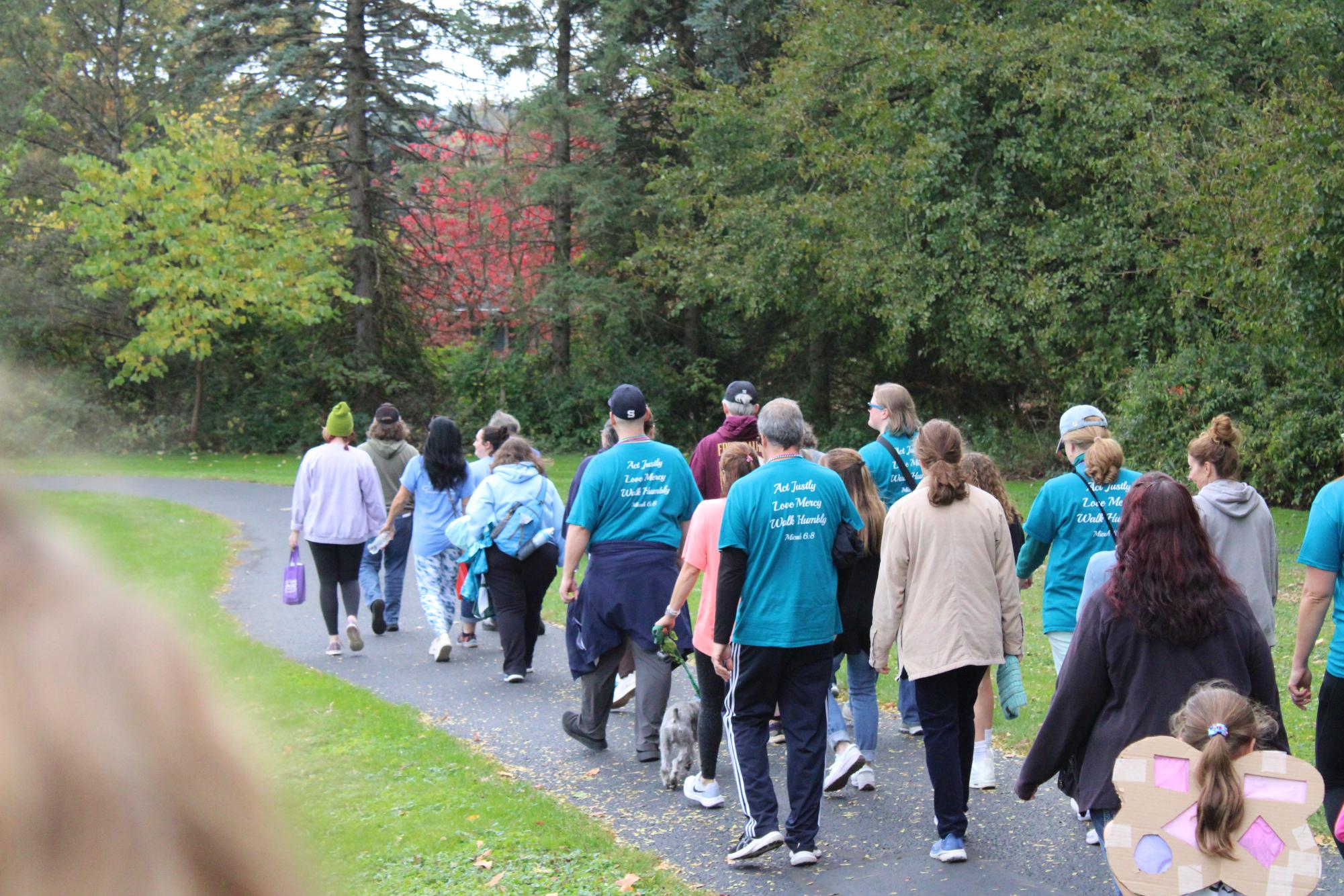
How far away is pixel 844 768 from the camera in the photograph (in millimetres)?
6516

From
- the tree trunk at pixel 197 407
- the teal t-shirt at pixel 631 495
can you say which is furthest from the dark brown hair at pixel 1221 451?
the tree trunk at pixel 197 407

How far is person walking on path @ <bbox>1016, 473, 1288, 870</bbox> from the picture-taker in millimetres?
4191

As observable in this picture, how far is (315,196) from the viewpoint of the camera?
31.8 m

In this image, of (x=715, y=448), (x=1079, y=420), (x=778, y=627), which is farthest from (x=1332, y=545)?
(x=715, y=448)

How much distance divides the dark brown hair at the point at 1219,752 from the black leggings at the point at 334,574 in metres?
7.54

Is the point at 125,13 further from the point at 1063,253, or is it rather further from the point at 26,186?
the point at 1063,253

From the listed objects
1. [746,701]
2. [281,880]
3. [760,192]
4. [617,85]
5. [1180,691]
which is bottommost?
[746,701]

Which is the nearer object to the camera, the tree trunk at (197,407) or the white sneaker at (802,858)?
the white sneaker at (802,858)

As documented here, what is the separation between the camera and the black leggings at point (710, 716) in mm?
6328

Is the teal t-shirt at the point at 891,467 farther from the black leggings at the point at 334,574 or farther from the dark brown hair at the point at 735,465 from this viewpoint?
the black leggings at the point at 334,574

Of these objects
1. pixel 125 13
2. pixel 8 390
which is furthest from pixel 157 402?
pixel 8 390

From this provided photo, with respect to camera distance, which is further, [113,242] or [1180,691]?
[113,242]

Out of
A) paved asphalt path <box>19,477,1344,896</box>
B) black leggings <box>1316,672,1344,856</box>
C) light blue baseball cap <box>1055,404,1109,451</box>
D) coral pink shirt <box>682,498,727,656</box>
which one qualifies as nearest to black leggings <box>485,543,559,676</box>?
paved asphalt path <box>19,477,1344,896</box>

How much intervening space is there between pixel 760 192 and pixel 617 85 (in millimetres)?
6603
